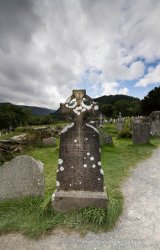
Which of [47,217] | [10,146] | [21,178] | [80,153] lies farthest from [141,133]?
[47,217]

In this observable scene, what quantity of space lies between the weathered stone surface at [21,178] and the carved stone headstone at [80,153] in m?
0.65

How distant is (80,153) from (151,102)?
2036 inches

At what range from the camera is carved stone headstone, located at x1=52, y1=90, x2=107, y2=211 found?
4.80 m

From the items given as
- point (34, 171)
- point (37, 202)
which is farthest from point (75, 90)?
point (37, 202)

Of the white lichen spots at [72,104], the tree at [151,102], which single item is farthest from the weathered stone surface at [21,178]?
the tree at [151,102]

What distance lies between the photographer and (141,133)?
13750mm

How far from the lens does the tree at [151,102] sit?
52119mm

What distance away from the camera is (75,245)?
3.71m

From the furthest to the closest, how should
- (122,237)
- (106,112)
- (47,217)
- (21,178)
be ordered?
(106,112) < (21,178) < (47,217) < (122,237)

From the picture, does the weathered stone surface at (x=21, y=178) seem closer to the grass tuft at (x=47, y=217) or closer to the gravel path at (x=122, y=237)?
the grass tuft at (x=47, y=217)

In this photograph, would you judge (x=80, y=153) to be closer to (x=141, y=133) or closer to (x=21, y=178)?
(x=21, y=178)

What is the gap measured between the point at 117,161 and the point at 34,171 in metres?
5.16

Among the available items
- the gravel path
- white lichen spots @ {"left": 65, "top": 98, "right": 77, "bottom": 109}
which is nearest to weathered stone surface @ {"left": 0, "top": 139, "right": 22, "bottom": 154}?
white lichen spots @ {"left": 65, "top": 98, "right": 77, "bottom": 109}

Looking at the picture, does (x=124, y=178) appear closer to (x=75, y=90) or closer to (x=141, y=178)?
(x=141, y=178)
